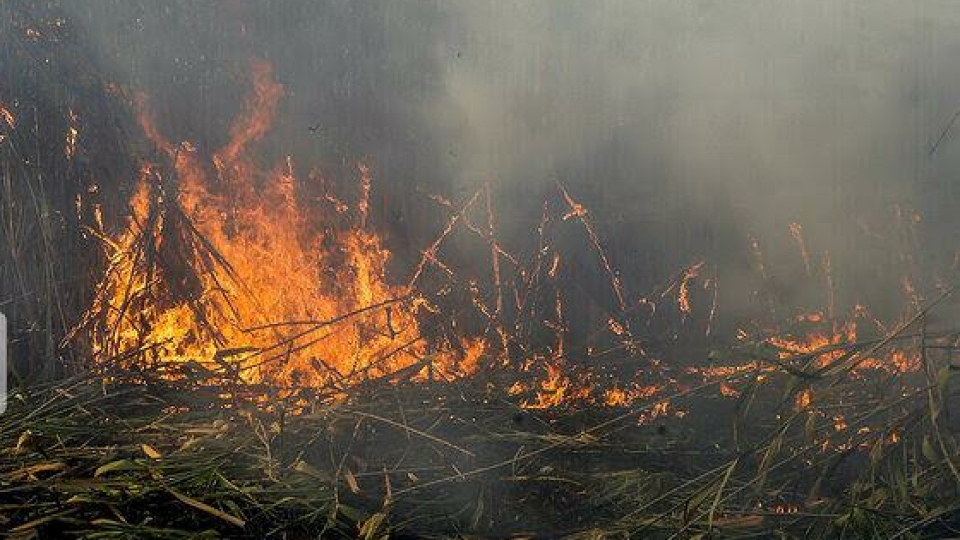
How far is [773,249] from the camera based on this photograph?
381cm

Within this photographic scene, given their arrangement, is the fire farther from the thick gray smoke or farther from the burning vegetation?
the thick gray smoke

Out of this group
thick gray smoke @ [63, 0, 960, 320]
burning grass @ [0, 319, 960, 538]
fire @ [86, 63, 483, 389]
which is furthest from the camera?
fire @ [86, 63, 483, 389]

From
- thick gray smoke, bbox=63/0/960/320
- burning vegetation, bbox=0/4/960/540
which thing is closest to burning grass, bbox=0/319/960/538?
burning vegetation, bbox=0/4/960/540

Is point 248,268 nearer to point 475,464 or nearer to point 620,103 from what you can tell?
point 475,464

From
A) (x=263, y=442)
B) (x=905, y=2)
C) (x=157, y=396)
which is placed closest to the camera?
(x=263, y=442)

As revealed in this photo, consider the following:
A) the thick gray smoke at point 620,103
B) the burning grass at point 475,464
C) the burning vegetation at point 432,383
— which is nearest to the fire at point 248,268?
the burning vegetation at point 432,383

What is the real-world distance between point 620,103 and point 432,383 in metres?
1.48

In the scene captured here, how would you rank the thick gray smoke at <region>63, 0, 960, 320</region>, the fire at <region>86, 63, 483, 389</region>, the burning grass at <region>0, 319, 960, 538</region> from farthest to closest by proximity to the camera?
the fire at <region>86, 63, 483, 389</region>, the thick gray smoke at <region>63, 0, 960, 320</region>, the burning grass at <region>0, 319, 960, 538</region>

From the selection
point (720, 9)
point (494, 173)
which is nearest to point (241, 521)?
point (494, 173)

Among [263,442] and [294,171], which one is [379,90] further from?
[263,442]

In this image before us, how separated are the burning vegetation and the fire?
10 millimetres

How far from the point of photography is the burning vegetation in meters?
2.42

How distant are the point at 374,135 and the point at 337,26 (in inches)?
20.5

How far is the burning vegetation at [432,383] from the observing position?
95.3 inches
